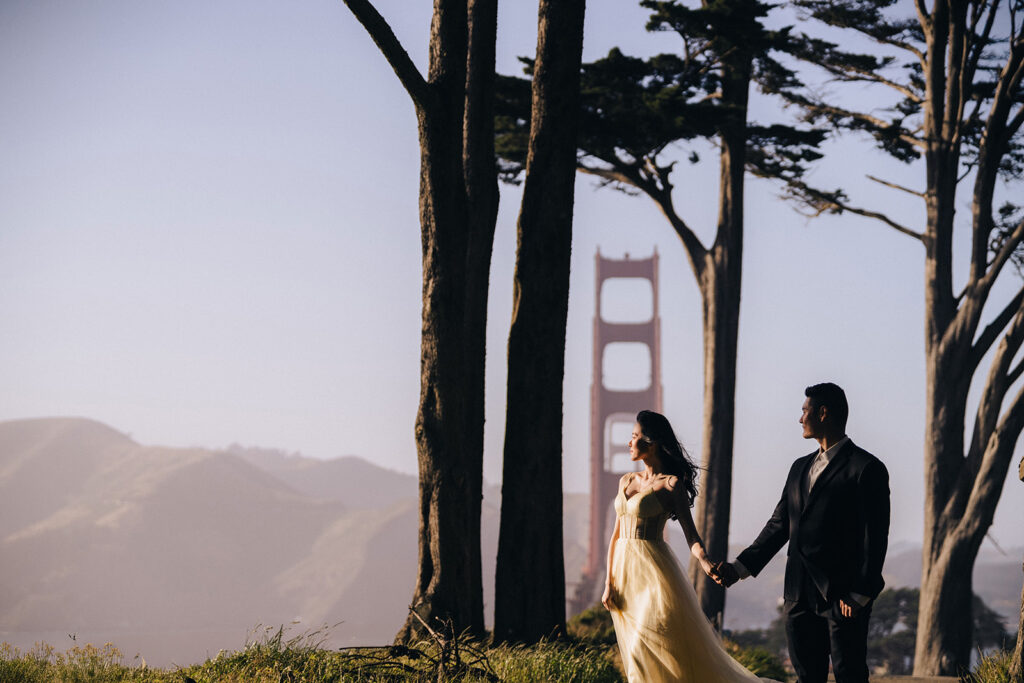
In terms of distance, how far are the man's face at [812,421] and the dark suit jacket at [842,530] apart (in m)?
0.13

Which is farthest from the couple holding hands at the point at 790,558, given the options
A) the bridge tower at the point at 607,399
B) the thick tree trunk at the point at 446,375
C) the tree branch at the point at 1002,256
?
the bridge tower at the point at 607,399

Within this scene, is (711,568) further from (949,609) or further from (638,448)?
(949,609)

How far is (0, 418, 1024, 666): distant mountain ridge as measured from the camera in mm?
92188

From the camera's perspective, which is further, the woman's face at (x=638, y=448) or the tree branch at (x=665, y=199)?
the tree branch at (x=665, y=199)

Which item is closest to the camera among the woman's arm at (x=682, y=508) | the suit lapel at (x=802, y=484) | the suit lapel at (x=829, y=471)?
the suit lapel at (x=829, y=471)

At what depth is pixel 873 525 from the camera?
12.7 ft

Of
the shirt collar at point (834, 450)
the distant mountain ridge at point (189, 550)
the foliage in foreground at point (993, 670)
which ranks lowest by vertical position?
the distant mountain ridge at point (189, 550)

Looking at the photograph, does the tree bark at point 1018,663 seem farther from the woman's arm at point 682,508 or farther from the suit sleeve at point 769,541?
the woman's arm at point 682,508

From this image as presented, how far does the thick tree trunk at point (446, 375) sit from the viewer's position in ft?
20.7

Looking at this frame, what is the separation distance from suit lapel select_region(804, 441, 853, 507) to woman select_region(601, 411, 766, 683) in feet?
1.75

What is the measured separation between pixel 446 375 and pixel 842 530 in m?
3.01

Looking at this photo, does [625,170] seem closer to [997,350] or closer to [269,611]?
[997,350]

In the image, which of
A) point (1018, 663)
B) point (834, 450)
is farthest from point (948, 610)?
point (834, 450)

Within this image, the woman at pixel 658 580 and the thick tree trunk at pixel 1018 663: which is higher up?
the woman at pixel 658 580
